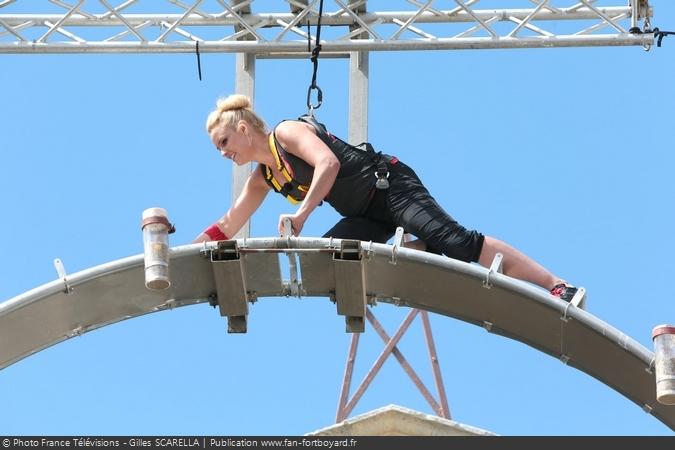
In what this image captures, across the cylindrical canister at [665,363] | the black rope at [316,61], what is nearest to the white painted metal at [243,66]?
the black rope at [316,61]

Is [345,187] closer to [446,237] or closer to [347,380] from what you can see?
[446,237]

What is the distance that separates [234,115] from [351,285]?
1.48 meters

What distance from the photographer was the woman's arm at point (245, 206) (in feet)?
53.5

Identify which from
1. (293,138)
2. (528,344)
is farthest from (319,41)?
(528,344)

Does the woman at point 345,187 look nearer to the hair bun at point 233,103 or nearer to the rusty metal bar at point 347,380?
the hair bun at point 233,103

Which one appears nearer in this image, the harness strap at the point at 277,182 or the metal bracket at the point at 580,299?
the metal bracket at the point at 580,299

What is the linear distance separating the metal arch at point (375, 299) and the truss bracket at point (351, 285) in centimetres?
4

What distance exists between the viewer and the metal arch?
15.3 meters

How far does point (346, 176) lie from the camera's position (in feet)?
52.4

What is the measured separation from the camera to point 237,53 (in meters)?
18.3

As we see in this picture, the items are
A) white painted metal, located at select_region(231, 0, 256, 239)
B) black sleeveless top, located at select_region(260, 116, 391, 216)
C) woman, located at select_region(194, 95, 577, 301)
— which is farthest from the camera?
white painted metal, located at select_region(231, 0, 256, 239)

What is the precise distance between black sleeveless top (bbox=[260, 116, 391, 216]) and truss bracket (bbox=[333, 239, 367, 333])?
0.68m

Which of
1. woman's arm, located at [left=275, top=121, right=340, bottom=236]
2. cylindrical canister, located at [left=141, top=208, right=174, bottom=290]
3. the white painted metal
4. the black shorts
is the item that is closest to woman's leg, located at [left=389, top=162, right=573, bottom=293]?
the black shorts

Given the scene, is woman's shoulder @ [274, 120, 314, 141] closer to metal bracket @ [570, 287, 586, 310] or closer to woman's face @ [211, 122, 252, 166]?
woman's face @ [211, 122, 252, 166]
